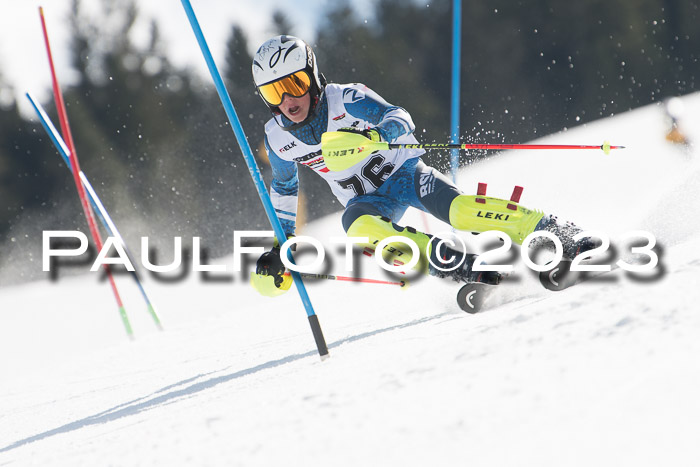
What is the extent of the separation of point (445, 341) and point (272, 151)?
1.88 meters

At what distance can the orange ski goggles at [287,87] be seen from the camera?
3.22 meters

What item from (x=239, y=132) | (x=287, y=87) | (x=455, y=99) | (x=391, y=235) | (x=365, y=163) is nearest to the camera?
(x=239, y=132)

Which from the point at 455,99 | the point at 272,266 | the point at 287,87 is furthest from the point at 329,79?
the point at 272,266

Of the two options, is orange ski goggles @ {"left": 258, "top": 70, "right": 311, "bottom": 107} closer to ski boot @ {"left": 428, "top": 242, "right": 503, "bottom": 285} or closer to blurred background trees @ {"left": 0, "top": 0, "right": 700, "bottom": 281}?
ski boot @ {"left": 428, "top": 242, "right": 503, "bottom": 285}

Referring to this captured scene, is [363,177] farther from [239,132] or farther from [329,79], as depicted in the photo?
[329,79]

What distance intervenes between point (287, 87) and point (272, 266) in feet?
2.67

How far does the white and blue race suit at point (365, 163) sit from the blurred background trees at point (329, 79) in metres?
17.1

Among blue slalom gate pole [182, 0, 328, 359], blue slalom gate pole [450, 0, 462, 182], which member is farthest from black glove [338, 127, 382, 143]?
blue slalom gate pole [450, 0, 462, 182]

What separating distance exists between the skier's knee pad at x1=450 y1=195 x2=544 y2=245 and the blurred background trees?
17.6 m

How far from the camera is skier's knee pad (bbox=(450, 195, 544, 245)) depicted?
3029 mm

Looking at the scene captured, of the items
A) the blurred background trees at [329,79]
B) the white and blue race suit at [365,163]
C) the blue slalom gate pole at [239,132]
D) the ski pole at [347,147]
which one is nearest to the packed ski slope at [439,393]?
the blue slalom gate pole at [239,132]

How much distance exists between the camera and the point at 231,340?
4.59 metres

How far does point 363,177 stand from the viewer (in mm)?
3496

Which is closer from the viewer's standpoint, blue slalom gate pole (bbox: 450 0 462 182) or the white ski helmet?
the white ski helmet
